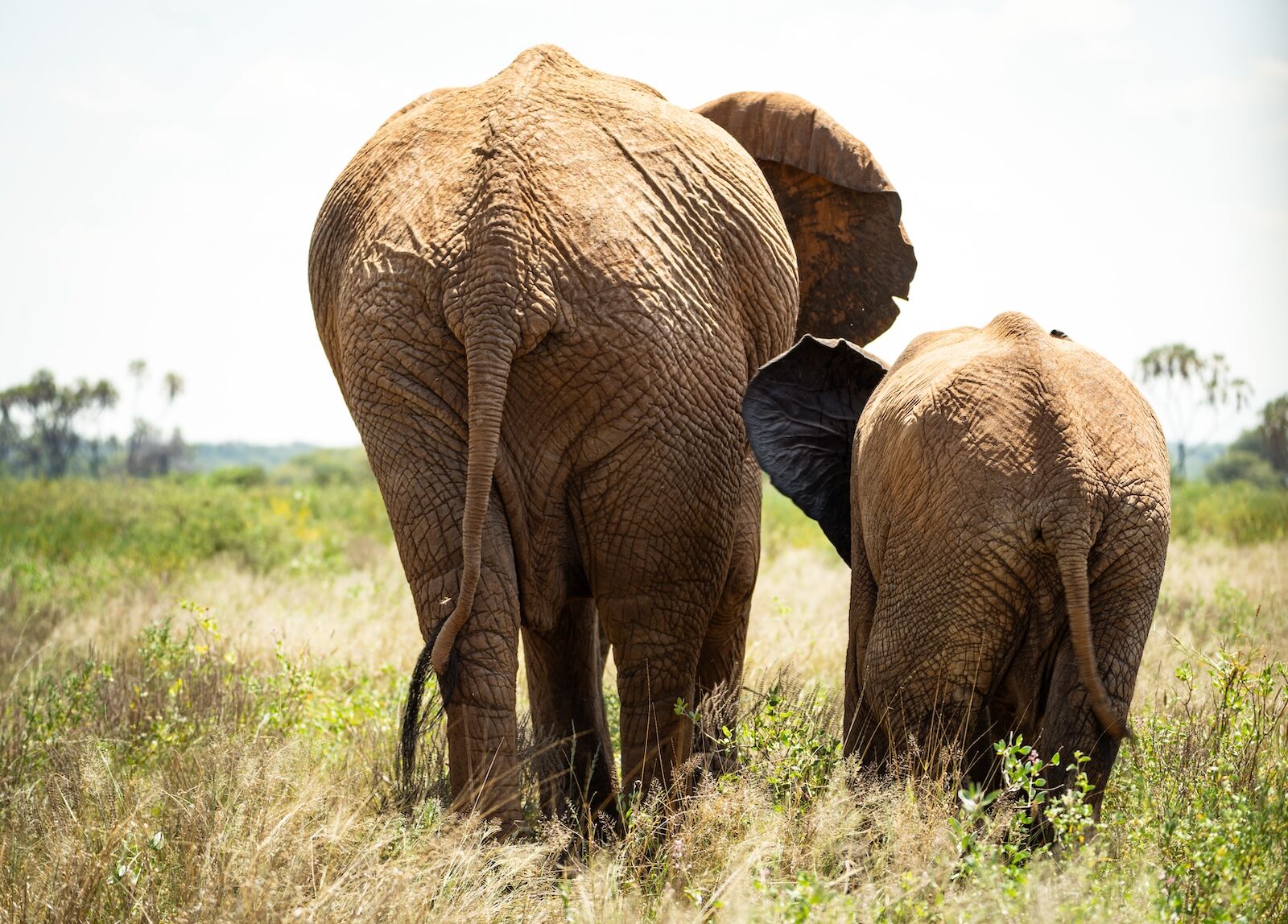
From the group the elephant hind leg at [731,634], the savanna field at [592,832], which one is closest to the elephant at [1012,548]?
the savanna field at [592,832]

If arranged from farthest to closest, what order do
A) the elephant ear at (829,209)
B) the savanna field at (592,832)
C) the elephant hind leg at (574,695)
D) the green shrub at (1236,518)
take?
the green shrub at (1236,518), the elephant ear at (829,209), the elephant hind leg at (574,695), the savanna field at (592,832)

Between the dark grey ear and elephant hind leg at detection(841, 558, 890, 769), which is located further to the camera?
the dark grey ear

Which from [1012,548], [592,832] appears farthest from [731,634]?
[1012,548]

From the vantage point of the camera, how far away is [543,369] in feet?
12.9

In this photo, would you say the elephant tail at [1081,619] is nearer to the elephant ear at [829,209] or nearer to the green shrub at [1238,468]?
the elephant ear at [829,209]

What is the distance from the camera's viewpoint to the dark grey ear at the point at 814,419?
4.50m

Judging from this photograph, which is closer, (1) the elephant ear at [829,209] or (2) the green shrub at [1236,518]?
(1) the elephant ear at [829,209]

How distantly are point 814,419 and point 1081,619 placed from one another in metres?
1.45

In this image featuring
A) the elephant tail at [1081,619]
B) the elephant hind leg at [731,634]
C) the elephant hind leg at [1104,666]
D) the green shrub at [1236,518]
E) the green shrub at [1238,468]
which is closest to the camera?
the elephant tail at [1081,619]

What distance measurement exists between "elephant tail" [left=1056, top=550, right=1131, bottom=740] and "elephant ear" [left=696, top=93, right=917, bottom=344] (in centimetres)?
289

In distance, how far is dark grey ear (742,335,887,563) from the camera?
4504 millimetres

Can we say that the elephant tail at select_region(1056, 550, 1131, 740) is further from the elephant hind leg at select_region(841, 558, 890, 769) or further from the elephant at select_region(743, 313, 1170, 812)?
the elephant hind leg at select_region(841, 558, 890, 769)

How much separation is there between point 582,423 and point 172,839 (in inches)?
67.5

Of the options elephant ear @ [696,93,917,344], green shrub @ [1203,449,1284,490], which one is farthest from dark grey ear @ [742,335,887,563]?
green shrub @ [1203,449,1284,490]
